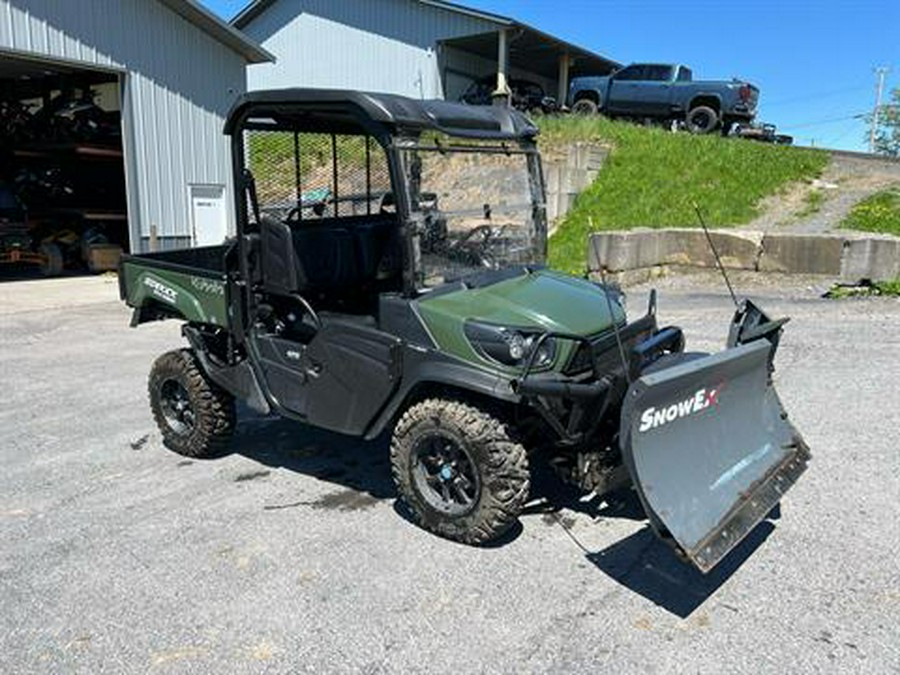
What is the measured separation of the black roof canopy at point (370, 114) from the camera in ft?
12.7

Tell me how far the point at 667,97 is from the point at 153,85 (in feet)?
43.4

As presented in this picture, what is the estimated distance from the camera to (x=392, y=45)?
2589cm

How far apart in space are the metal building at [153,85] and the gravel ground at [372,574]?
10.2 meters

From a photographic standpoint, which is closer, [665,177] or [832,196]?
[832,196]

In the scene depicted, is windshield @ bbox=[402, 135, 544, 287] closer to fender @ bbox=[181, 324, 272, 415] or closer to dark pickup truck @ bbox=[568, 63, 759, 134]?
fender @ bbox=[181, 324, 272, 415]

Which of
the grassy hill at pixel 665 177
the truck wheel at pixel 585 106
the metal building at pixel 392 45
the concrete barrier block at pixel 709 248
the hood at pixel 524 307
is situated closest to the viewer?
the hood at pixel 524 307

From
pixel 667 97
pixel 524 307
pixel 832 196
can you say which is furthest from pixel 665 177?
pixel 524 307

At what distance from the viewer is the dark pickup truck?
20.2 metres

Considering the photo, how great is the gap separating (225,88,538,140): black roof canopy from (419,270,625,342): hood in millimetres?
867

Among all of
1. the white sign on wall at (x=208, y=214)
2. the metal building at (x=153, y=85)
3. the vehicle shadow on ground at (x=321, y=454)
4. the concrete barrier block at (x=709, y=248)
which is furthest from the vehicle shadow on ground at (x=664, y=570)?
the white sign on wall at (x=208, y=214)

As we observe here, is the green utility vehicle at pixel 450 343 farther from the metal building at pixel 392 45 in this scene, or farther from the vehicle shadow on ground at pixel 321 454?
the metal building at pixel 392 45

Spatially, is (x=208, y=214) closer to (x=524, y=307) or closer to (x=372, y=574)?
(x=524, y=307)

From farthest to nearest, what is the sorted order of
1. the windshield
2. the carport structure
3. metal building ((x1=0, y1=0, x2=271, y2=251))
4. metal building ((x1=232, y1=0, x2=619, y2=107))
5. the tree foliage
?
the tree foliage < metal building ((x1=232, y1=0, x2=619, y2=107)) < the carport structure < metal building ((x1=0, y1=0, x2=271, y2=251)) < the windshield

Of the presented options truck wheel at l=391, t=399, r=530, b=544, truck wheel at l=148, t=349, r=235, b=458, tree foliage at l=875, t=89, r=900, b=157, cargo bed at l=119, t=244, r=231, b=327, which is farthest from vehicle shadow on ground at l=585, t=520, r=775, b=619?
tree foliage at l=875, t=89, r=900, b=157
